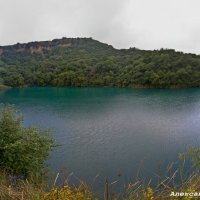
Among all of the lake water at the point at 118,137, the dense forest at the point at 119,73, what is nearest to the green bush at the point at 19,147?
the lake water at the point at 118,137

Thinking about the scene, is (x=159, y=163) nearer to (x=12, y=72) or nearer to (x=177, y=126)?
(x=177, y=126)

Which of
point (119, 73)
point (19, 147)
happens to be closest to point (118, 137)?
point (19, 147)

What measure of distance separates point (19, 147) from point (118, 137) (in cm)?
1969

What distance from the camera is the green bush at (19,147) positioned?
48.6 feet

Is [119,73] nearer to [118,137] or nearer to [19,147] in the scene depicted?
[118,137]

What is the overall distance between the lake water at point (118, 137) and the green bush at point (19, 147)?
7.03ft

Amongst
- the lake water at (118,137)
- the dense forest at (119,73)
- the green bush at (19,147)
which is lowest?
the lake water at (118,137)

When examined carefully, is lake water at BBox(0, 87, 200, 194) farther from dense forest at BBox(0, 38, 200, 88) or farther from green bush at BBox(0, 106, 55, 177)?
dense forest at BBox(0, 38, 200, 88)

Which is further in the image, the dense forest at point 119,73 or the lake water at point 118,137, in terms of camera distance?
the dense forest at point 119,73

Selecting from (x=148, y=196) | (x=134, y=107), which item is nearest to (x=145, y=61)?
(x=134, y=107)

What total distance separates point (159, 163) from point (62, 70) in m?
112

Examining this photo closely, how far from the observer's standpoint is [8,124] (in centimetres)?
1628

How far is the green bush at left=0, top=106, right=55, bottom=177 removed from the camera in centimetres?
1483

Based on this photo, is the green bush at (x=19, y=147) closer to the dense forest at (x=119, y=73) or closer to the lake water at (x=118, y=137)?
the lake water at (x=118, y=137)
